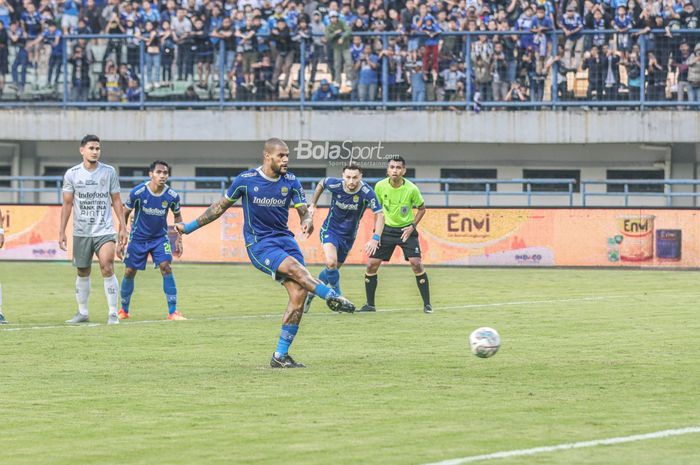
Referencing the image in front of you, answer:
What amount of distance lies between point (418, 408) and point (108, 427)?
7.52 ft

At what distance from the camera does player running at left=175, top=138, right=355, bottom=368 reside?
1279cm

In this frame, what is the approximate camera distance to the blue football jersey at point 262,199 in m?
13.1

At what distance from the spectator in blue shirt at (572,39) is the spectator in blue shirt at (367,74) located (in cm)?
471

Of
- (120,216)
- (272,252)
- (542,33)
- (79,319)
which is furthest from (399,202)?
(542,33)

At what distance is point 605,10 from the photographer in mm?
34000

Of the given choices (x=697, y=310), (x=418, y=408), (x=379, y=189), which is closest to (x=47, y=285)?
(x=379, y=189)

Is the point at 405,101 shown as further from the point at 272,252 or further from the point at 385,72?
the point at 272,252

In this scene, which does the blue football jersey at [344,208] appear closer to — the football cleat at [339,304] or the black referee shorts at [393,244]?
the black referee shorts at [393,244]

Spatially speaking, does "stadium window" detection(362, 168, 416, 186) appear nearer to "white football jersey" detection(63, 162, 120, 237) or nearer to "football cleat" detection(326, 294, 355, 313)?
"white football jersey" detection(63, 162, 120, 237)

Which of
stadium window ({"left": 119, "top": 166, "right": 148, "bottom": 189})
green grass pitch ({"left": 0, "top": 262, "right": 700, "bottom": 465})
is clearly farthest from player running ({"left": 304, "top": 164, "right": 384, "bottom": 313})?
stadium window ({"left": 119, "top": 166, "right": 148, "bottom": 189})

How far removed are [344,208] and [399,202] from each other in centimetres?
90

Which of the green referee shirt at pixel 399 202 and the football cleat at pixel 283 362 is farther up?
the green referee shirt at pixel 399 202

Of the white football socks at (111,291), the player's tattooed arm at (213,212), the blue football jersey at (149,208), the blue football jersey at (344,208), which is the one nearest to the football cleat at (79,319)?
the white football socks at (111,291)

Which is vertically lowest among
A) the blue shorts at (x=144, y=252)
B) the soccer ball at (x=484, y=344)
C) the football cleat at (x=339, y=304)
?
the soccer ball at (x=484, y=344)
